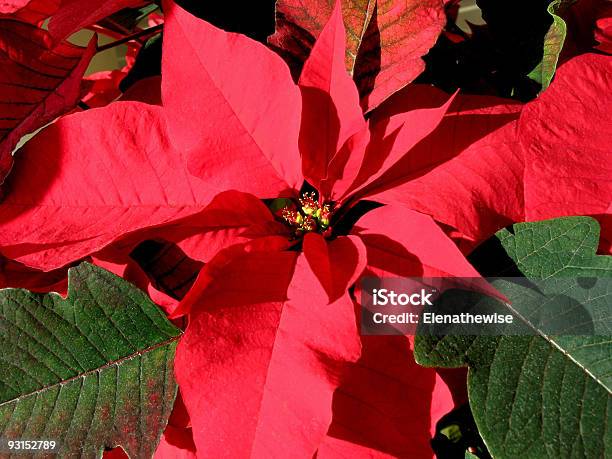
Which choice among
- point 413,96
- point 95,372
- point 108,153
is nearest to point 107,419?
point 95,372

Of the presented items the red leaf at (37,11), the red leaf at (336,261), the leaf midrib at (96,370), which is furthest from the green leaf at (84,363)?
the red leaf at (37,11)

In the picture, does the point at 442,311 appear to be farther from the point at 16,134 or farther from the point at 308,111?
the point at 16,134

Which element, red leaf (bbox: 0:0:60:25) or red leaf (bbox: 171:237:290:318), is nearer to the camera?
red leaf (bbox: 171:237:290:318)

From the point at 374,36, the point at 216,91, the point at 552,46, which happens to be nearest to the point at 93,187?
the point at 216,91

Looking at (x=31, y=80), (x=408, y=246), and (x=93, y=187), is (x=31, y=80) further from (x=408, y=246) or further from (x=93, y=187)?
(x=408, y=246)

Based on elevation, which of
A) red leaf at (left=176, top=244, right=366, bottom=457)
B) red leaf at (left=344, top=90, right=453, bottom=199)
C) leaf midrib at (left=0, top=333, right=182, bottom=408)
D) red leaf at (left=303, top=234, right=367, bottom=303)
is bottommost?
leaf midrib at (left=0, top=333, right=182, bottom=408)

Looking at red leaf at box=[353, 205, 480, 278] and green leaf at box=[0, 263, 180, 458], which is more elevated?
red leaf at box=[353, 205, 480, 278]

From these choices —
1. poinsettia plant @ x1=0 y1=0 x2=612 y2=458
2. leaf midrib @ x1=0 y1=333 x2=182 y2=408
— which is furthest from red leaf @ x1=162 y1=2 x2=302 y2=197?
leaf midrib @ x1=0 y1=333 x2=182 y2=408

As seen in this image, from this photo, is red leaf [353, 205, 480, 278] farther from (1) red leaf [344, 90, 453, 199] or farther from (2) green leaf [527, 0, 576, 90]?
(2) green leaf [527, 0, 576, 90]
